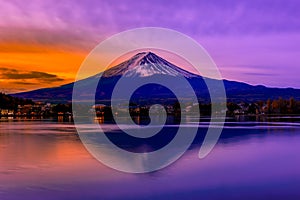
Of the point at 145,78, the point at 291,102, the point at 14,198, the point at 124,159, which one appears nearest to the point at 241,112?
the point at 291,102

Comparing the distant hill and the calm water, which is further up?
the distant hill

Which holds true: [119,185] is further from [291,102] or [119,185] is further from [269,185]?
[291,102]

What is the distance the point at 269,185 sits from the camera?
283 inches

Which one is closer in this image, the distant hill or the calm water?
the calm water

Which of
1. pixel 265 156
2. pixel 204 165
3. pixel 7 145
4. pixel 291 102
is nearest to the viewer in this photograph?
pixel 204 165

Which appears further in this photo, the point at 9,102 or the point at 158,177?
the point at 9,102

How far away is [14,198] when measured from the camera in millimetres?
6254

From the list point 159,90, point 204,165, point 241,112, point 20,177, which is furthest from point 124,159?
point 159,90

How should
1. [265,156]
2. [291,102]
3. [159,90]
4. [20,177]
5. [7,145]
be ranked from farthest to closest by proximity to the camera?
1. [159,90]
2. [291,102]
3. [7,145]
4. [265,156]
5. [20,177]

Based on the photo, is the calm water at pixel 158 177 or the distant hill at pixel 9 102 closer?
the calm water at pixel 158 177

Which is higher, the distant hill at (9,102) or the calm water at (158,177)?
the distant hill at (9,102)

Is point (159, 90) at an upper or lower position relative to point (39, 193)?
upper

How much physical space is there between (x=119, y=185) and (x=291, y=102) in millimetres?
67242

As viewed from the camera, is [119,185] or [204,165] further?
[204,165]
